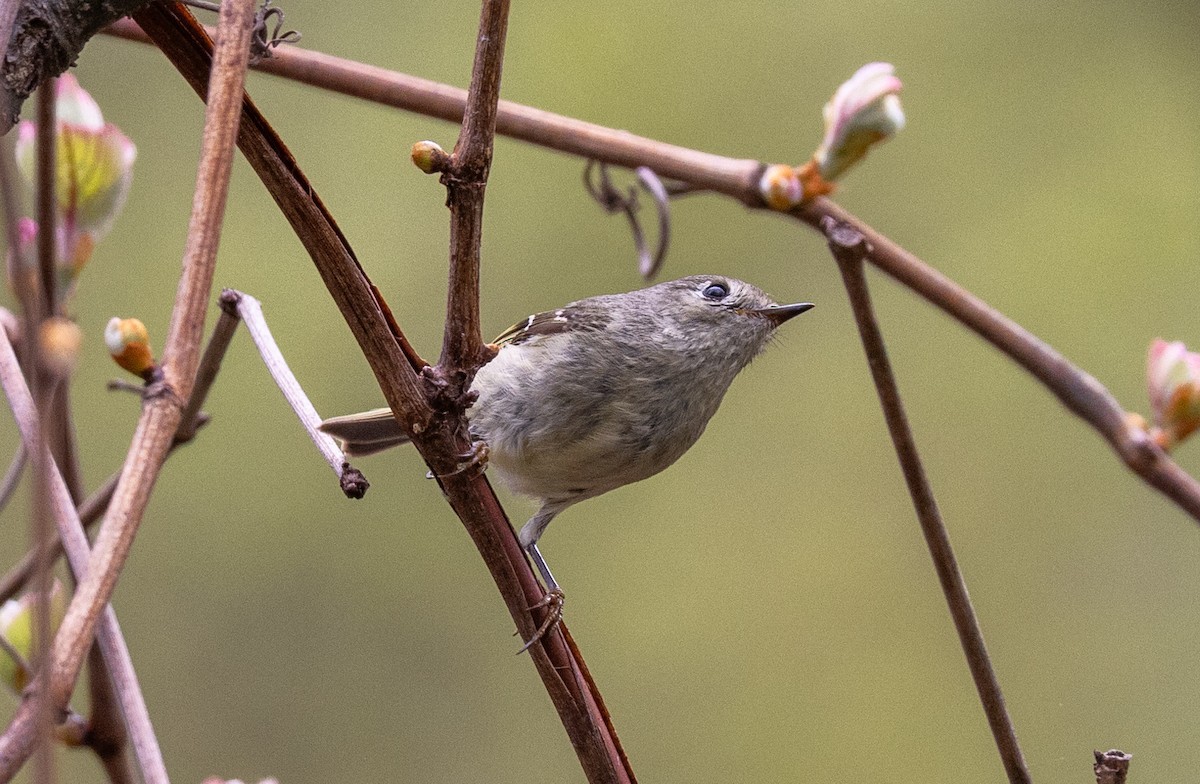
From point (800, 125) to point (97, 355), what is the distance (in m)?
2.30

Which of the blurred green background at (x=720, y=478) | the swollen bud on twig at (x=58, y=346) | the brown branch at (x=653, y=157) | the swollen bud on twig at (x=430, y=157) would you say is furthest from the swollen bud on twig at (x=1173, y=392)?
the blurred green background at (x=720, y=478)

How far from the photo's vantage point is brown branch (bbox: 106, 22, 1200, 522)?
1.04 metres

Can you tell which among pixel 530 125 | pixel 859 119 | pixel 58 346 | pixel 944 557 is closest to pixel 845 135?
pixel 859 119

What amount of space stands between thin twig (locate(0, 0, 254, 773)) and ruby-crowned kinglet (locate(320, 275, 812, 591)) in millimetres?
1273

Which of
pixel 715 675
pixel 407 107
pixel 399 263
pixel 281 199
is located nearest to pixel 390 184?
pixel 399 263

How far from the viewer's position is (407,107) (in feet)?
4.13

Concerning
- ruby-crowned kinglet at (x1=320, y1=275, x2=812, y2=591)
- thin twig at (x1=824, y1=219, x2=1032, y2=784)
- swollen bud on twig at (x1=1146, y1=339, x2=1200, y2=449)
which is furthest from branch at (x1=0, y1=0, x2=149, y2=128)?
ruby-crowned kinglet at (x1=320, y1=275, x2=812, y2=591)

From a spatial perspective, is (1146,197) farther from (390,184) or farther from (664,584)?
(390,184)

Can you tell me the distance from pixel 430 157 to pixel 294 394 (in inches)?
10.6

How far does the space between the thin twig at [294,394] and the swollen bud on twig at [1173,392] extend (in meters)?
0.69

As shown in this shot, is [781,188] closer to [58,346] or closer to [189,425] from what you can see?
[189,425]

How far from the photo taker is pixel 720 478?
375cm

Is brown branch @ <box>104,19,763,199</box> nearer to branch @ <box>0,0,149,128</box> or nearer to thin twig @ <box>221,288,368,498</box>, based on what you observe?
thin twig @ <box>221,288,368,498</box>

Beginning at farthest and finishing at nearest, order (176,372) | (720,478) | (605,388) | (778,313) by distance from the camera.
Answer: (720,478), (778,313), (605,388), (176,372)
